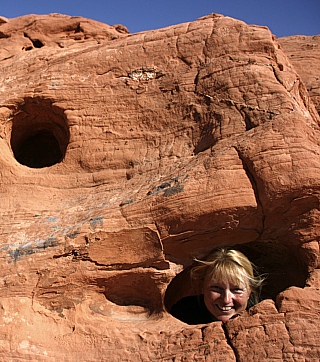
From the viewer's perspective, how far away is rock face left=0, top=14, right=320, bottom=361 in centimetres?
371

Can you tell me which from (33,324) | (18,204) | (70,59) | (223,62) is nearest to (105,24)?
(70,59)

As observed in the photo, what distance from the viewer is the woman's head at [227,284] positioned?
3871 mm

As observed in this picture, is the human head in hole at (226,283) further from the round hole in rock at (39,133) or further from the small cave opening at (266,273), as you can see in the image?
the round hole in rock at (39,133)

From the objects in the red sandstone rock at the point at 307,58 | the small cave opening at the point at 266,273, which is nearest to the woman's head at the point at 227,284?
the small cave opening at the point at 266,273

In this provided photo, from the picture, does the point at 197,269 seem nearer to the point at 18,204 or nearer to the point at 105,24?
the point at 18,204

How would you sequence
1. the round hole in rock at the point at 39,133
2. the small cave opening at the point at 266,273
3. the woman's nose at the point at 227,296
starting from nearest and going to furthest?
1. the woman's nose at the point at 227,296
2. the small cave opening at the point at 266,273
3. the round hole in rock at the point at 39,133

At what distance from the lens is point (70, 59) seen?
5.43 metres

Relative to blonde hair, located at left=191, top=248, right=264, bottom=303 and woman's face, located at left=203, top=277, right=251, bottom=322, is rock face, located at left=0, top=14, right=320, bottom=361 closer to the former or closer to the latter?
blonde hair, located at left=191, top=248, right=264, bottom=303

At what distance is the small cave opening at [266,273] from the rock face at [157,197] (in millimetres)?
17

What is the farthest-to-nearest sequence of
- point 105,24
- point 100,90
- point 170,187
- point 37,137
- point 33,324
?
1. point 105,24
2. point 37,137
3. point 100,90
4. point 170,187
5. point 33,324

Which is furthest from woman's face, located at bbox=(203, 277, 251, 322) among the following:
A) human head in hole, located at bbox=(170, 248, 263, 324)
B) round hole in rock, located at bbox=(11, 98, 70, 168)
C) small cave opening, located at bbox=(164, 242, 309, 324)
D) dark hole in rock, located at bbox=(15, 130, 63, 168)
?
dark hole in rock, located at bbox=(15, 130, 63, 168)

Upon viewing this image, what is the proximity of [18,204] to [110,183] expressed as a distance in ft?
3.13

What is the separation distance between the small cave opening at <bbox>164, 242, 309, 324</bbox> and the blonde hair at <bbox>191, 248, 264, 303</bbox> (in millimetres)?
220

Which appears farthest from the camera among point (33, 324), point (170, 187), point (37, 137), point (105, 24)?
point (105, 24)
